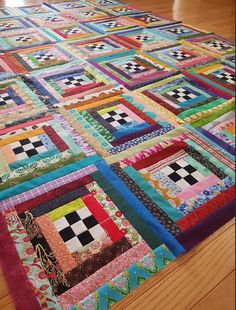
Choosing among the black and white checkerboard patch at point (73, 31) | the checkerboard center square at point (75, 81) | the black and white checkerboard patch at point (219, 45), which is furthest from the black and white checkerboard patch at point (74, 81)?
the black and white checkerboard patch at point (219, 45)

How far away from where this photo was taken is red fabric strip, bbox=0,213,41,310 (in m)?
0.91

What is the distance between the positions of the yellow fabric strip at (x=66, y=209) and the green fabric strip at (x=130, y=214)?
13cm

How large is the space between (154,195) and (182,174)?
0.68 feet

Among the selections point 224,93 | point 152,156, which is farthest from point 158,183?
point 224,93

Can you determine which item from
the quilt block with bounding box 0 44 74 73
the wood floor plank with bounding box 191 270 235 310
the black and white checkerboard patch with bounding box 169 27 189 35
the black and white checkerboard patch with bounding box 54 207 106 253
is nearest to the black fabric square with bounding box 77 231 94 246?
the black and white checkerboard patch with bounding box 54 207 106 253

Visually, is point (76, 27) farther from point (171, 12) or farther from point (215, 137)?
point (215, 137)

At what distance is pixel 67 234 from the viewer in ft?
3.64

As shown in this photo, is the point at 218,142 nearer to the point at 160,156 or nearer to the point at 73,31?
the point at 160,156

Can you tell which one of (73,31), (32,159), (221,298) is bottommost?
(221,298)

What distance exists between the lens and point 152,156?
58.0 inches

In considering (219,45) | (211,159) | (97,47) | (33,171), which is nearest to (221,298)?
(211,159)

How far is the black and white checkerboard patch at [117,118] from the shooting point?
1679 mm

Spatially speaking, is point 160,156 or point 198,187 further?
point 160,156

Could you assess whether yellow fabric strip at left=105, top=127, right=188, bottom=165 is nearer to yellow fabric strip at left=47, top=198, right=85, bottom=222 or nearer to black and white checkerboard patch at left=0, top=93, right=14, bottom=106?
yellow fabric strip at left=47, top=198, right=85, bottom=222
